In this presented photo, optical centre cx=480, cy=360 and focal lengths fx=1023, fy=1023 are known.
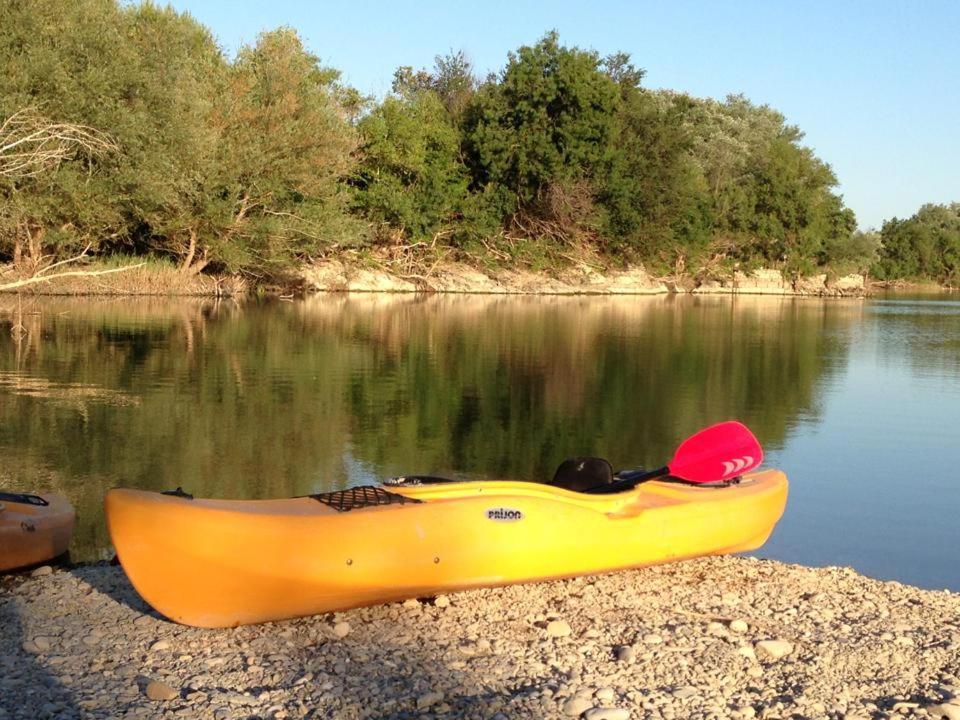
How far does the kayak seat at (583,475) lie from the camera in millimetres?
5973

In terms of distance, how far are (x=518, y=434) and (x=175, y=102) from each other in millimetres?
17171

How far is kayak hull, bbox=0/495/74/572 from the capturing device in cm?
545

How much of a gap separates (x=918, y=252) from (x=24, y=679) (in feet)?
263

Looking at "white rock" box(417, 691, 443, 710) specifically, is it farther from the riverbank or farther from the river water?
the riverbank

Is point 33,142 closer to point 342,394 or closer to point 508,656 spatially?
point 342,394

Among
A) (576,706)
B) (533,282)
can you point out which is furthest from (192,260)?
(576,706)

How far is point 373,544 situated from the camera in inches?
186

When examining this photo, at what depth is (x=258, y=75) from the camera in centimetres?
3142

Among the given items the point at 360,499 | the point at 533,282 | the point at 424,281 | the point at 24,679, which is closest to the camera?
→ the point at 24,679

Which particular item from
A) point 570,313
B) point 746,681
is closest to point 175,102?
point 570,313

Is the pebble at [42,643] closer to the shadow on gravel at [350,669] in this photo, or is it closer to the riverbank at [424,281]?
the shadow on gravel at [350,669]

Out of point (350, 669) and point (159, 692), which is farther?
point (350, 669)

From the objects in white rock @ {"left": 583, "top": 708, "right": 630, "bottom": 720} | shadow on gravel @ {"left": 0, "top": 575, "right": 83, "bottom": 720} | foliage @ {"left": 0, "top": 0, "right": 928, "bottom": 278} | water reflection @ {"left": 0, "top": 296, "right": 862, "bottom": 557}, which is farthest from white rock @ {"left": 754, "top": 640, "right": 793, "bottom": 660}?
foliage @ {"left": 0, "top": 0, "right": 928, "bottom": 278}

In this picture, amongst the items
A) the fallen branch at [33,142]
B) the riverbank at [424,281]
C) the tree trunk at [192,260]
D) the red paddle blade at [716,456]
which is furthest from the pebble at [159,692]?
the tree trunk at [192,260]
